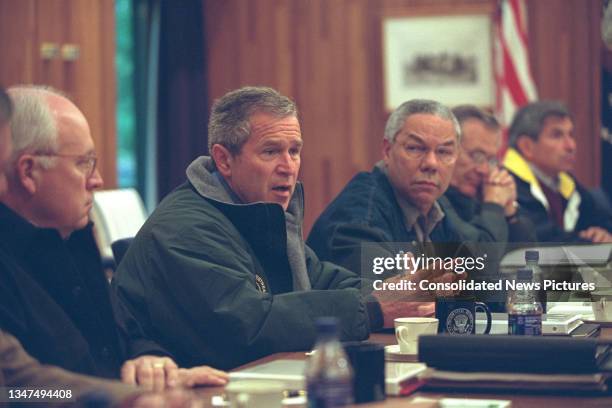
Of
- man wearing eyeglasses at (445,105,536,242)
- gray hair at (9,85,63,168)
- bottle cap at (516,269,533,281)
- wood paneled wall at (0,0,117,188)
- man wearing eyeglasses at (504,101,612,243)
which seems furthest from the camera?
wood paneled wall at (0,0,117,188)

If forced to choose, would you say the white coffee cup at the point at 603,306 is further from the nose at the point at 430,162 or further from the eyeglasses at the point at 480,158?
the eyeglasses at the point at 480,158

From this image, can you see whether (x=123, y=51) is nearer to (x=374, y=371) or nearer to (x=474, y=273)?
(x=474, y=273)

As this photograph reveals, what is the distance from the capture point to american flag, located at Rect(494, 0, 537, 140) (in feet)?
23.7

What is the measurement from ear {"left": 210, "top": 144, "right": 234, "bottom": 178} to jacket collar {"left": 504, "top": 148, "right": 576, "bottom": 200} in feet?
9.20

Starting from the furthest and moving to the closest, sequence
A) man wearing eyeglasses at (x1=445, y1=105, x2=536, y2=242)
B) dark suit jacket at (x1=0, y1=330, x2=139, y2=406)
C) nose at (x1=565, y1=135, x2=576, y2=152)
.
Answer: nose at (x1=565, y1=135, x2=576, y2=152) → man wearing eyeglasses at (x1=445, y1=105, x2=536, y2=242) → dark suit jacket at (x1=0, y1=330, x2=139, y2=406)

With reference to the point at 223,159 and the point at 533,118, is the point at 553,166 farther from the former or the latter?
the point at 223,159

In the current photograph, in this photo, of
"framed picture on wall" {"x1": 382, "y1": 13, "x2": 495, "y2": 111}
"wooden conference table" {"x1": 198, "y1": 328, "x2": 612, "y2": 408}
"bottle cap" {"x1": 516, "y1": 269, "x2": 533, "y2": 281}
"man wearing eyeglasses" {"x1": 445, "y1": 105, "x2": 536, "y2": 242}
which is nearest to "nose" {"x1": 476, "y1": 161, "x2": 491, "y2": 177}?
"man wearing eyeglasses" {"x1": 445, "y1": 105, "x2": 536, "y2": 242}

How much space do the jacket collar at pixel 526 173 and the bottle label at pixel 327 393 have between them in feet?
13.2

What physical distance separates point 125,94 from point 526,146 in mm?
3552

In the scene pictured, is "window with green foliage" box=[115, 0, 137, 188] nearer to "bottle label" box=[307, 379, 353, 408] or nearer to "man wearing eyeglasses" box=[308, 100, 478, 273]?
"man wearing eyeglasses" box=[308, 100, 478, 273]

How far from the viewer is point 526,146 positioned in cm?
578

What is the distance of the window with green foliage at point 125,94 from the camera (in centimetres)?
785

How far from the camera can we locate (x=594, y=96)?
24.9 ft

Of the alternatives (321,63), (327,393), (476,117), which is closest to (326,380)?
(327,393)
